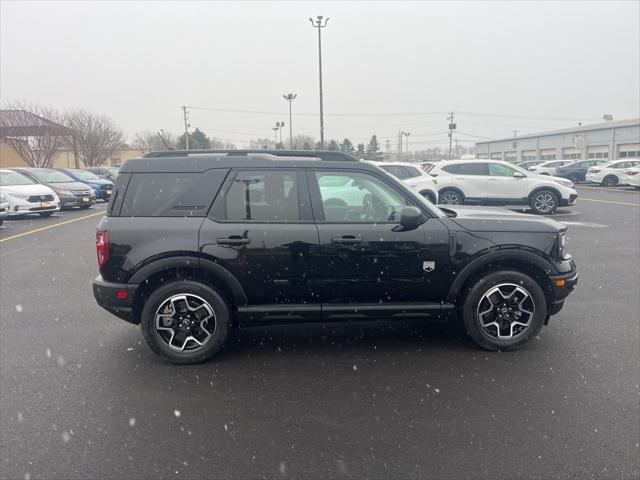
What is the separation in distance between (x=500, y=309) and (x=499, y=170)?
11656mm

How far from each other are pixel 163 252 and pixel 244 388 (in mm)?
1342

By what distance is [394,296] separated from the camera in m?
4.19

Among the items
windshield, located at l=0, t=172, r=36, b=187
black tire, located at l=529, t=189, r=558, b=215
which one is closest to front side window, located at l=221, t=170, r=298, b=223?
black tire, located at l=529, t=189, r=558, b=215

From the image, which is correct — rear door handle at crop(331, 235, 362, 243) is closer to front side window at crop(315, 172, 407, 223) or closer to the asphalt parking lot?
front side window at crop(315, 172, 407, 223)

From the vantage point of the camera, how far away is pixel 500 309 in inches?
168

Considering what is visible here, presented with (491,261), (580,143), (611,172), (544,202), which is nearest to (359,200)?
(491,261)

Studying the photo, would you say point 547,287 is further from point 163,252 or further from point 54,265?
point 54,265

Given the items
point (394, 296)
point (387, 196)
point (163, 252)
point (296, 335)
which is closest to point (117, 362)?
point (163, 252)

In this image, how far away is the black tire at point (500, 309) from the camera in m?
4.19

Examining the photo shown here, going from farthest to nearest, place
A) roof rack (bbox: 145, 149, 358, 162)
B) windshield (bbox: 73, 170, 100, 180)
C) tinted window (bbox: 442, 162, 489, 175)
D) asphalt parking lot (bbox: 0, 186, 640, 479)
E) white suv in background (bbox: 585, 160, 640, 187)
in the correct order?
1. white suv in background (bbox: 585, 160, 640, 187)
2. windshield (bbox: 73, 170, 100, 180)
3. tinted window (bbox: 442, 162, 489, 175)
4. roof rack (bbox: 145, 149, 358, 162)
5. asphalt parking lot (bbox: 0, 186, 640, 479)

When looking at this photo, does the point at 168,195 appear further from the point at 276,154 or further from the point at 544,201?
the point at 544,201

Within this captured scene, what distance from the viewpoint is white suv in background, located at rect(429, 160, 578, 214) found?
575 inches

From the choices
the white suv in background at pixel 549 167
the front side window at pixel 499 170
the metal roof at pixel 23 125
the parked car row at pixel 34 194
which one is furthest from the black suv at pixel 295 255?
the metal roof at pixel 23 125

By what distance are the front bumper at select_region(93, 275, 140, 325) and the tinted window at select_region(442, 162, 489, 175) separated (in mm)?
12651
